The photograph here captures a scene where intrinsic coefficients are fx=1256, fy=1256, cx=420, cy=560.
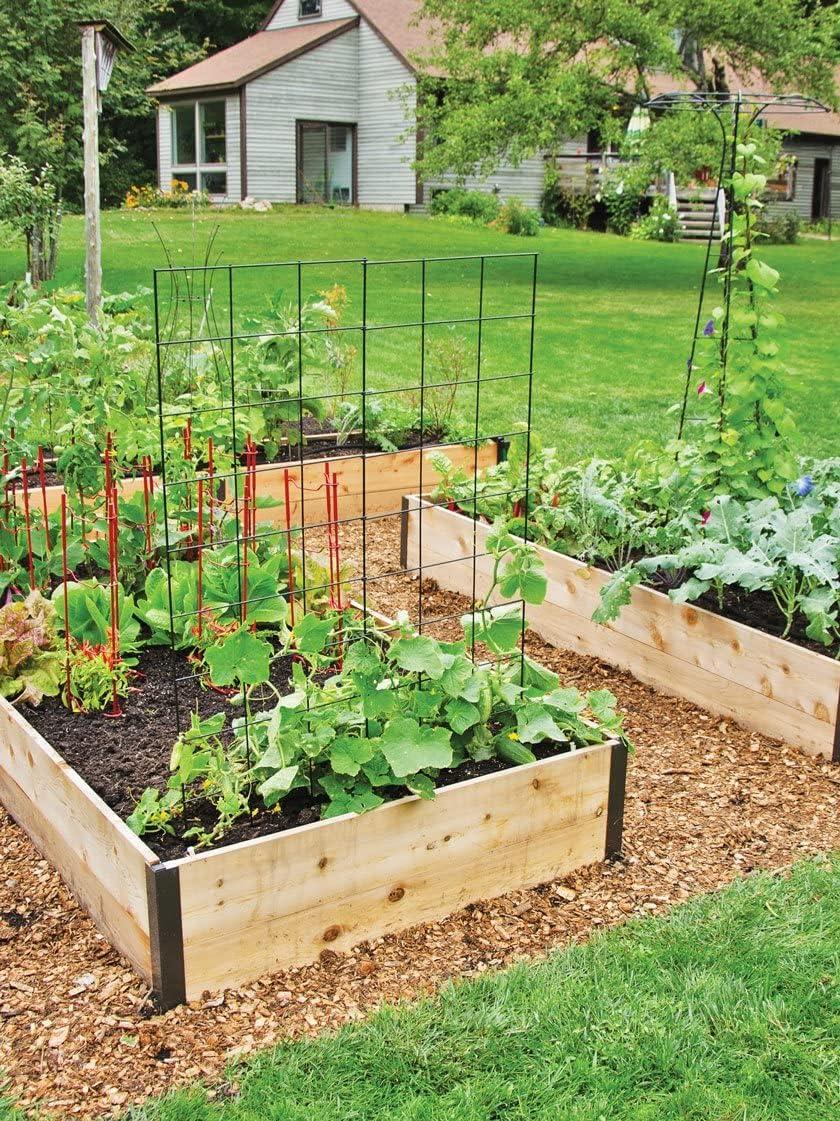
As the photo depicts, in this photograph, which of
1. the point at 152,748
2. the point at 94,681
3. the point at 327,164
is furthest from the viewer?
the point at 327,164

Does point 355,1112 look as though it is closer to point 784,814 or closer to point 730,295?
point 784,814

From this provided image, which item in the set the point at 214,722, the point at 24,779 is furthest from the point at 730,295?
the point at 24,779

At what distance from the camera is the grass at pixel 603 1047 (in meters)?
2.29

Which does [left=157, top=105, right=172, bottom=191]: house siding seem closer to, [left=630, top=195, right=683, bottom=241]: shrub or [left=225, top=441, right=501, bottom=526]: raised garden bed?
[left=630, top=195, right=683, bottom=241]: shrub

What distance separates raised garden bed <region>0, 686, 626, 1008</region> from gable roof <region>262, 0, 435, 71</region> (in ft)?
71.7

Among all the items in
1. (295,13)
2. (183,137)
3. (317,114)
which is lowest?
(183,137)

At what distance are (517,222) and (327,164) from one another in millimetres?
6349

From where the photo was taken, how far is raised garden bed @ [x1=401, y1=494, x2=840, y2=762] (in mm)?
Result: 3738

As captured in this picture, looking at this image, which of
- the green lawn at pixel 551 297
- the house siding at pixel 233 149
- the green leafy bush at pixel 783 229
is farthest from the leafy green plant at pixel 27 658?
the house siding at pixel 233 149

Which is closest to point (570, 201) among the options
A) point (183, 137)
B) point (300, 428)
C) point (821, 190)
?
point (183, 137)

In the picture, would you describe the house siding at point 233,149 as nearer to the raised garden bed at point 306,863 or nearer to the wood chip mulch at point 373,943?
the wood chip mulch at point 373,943

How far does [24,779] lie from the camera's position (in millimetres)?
3189

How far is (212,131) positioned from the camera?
25.2m

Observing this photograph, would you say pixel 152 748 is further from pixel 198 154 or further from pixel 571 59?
pixel 198 154
